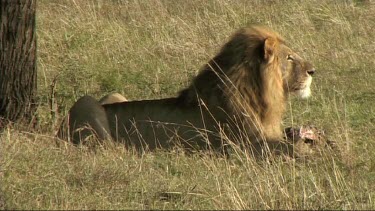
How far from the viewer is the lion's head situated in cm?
733

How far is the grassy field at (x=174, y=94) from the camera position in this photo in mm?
5230

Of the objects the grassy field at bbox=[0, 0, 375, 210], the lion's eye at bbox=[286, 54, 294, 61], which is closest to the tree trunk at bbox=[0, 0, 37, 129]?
the grassy field at bbox=[0, 0, 375, 210]

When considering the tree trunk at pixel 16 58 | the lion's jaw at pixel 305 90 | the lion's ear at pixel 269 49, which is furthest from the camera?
the lion's jaw at pixel 305 90

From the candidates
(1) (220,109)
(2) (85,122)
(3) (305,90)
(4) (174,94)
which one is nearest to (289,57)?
(3) (305,90)

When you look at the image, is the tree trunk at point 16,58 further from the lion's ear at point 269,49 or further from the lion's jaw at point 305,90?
the lion's jaw at point 305,90

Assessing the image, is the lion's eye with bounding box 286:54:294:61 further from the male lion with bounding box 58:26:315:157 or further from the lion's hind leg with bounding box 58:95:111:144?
the lion's hind leg with bounding box 58:95:111:144

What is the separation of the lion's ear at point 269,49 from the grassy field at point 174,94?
77 centimetres

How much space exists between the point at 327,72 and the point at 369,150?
340cm

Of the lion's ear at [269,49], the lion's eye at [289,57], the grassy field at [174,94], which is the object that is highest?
the lion's ear at [269,49]

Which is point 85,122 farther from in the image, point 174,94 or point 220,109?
point 174,94

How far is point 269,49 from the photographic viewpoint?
24.0 feet

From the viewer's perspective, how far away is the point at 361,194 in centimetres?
552

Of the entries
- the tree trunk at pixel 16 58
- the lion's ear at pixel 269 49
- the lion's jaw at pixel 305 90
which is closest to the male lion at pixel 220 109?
the lion's ear at pixel 269 49

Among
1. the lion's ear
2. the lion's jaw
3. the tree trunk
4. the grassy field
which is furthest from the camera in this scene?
the lion's jaw
